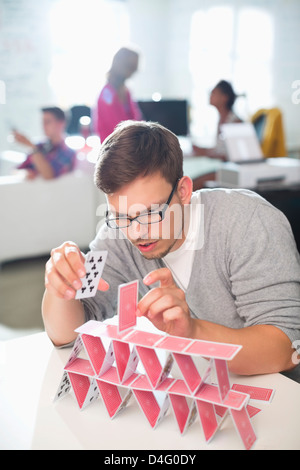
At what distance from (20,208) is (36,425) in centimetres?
307

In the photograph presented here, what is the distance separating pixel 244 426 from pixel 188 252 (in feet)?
1.82

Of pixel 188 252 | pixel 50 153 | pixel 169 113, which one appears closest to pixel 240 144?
pixel 50 153

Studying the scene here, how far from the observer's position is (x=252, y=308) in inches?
48.9

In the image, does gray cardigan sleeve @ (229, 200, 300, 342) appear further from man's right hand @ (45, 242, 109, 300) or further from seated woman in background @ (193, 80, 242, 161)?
seated woman in background @ (193, 80, 242, 161)

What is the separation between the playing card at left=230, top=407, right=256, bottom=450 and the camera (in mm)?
885

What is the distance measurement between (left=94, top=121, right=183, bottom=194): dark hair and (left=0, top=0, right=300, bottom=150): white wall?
4.97 metres

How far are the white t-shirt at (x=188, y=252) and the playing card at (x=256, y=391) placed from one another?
14.2 inches

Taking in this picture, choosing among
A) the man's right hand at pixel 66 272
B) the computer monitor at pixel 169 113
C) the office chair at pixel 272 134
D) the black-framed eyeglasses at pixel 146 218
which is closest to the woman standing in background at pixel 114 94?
the computer monitor at pixel 169 113

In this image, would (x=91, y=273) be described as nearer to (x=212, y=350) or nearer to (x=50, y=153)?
(x=212, y=350)

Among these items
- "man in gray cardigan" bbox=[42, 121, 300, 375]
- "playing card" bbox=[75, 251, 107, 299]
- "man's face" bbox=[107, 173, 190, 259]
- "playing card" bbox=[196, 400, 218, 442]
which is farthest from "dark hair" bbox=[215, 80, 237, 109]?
"playing card" bbox=[196, 400, 218, 442]

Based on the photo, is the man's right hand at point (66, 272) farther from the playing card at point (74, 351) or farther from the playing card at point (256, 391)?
the playing card at point (256, 391)

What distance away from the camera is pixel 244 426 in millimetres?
901

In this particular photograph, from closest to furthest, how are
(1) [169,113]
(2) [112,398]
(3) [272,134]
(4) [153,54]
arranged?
(2) [112,398] → (3) [272,134] → (1) [169,113] → (4) [153,54]
